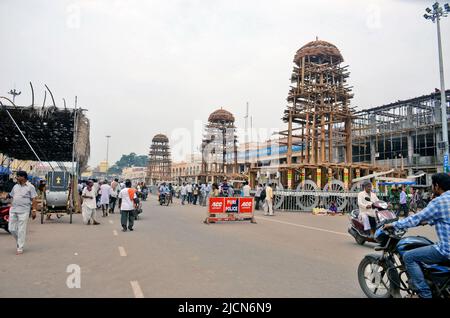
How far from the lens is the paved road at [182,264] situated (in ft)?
16.6

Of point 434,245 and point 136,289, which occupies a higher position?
point 434,245

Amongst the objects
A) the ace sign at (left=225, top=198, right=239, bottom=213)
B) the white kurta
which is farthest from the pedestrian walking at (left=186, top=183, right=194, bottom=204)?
the ace sign at (left=225, top=198, right=239, bottom=213)

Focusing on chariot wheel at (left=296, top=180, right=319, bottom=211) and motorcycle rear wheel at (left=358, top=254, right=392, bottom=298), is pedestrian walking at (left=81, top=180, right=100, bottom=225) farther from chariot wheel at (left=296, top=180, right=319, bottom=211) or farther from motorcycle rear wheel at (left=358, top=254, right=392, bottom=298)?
chariot wheel at (left=296, top=180, right=319, bottom=211)

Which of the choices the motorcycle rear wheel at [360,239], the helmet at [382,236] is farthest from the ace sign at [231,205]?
the helmet at [382,236]

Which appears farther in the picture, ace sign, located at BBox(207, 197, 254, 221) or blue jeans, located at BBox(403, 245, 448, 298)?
ace sign, located at BBox(207, 197, 254, 221)

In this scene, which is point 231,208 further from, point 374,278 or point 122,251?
point 374,278

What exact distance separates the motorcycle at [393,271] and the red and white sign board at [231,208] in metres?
9.76

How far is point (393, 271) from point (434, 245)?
70cm

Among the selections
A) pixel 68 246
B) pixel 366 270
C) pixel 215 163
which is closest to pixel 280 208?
pixel 68 246

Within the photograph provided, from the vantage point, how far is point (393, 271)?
4.66m

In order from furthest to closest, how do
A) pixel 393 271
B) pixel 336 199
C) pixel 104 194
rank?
1. pixel 336 199
2. pixel 104 194
3. pixel 393 271

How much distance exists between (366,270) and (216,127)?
197ft

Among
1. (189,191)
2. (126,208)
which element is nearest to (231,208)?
(126,208)

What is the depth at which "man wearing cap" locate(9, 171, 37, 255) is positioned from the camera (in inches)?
309
